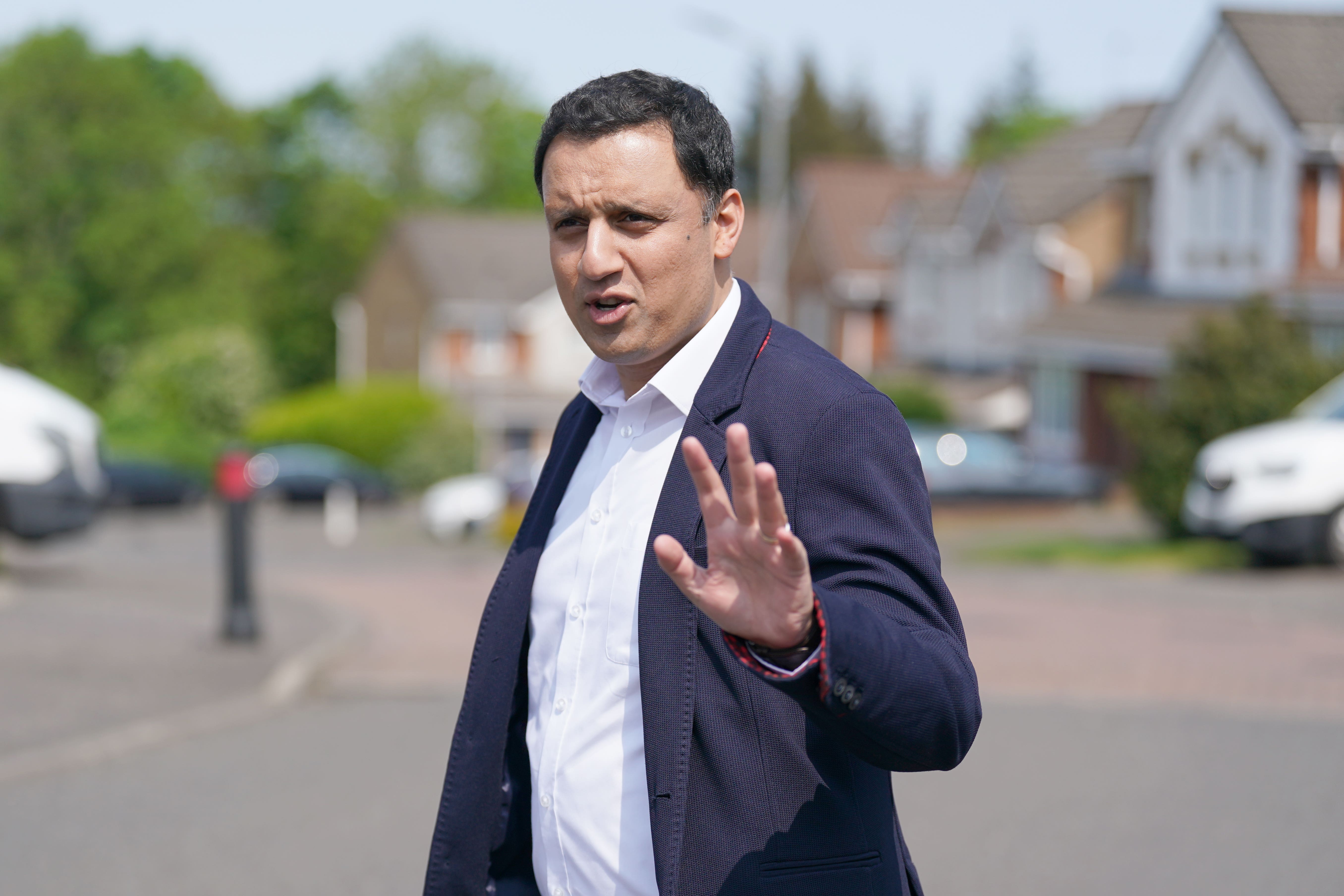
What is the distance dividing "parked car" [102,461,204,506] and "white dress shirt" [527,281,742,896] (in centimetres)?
3751

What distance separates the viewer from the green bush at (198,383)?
5719 centimetres

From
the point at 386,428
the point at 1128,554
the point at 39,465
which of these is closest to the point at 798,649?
the point at 39,465

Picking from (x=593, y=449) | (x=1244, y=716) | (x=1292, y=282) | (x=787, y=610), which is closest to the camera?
(x=787, y=610)

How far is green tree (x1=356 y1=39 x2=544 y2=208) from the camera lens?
8556 cm

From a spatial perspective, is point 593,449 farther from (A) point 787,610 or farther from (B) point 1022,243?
(B) point 1022,243

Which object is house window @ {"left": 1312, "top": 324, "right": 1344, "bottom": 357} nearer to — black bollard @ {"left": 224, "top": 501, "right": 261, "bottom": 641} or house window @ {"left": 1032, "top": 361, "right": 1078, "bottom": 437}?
house window @ {"left": 1032, "top": 361, "right": 1078, "bottom": 437}

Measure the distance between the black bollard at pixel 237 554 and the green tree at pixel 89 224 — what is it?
5295 centimetres

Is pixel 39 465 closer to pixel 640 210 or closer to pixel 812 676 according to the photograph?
pixel 640 210

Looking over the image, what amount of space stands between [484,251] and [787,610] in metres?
60.9

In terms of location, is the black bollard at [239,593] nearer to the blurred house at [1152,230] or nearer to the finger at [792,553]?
the finger at [792,553]

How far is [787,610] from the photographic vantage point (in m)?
1.90

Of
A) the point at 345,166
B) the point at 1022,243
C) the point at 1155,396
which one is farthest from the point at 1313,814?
the point at 345,166

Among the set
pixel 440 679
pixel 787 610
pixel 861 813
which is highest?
pixel 787 610

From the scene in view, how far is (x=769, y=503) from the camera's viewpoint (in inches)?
71.9
